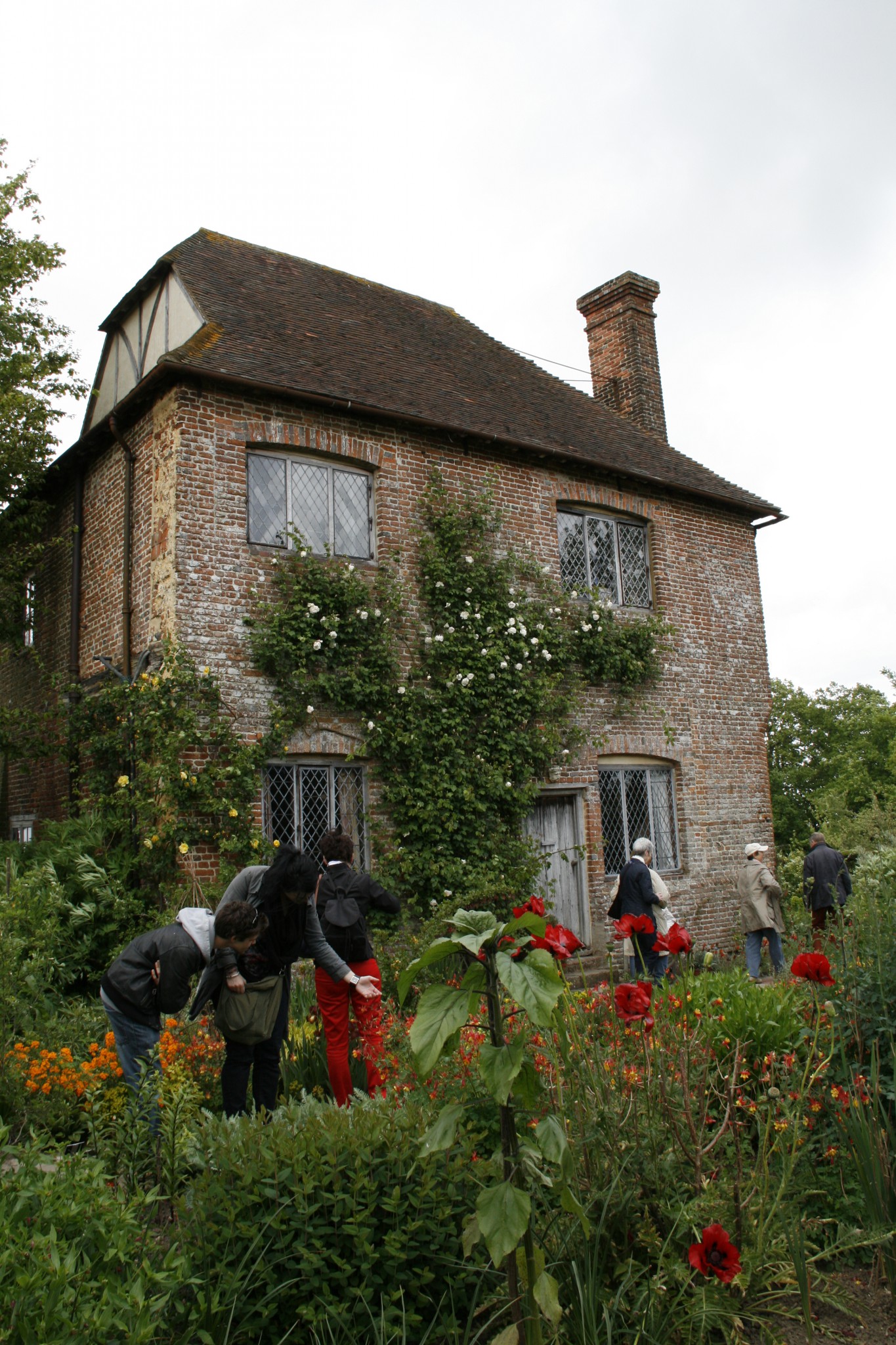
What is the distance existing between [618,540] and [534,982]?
1106cm

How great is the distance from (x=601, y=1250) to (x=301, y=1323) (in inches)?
41.0

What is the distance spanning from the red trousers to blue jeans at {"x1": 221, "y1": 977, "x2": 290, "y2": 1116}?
1.62ft

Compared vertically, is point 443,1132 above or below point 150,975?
below

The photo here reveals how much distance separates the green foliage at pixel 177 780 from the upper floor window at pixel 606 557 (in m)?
5.06

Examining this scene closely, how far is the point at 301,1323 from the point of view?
2.92 metres

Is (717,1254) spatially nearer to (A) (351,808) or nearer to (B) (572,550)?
(A) (351,808)

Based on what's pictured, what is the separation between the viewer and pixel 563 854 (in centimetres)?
1138

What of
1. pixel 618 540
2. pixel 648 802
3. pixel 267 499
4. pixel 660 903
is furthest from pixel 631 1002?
pixel 618 540

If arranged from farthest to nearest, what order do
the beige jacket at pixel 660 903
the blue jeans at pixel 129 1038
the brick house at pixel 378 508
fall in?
the brick house at pixel 378 508
the beige jacket at pixel 660 903
the blue jeans at pixel 129 1038

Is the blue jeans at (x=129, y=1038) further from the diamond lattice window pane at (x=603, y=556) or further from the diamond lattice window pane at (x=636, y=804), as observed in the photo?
the diamond lattice window pane at (x=603, y=556)

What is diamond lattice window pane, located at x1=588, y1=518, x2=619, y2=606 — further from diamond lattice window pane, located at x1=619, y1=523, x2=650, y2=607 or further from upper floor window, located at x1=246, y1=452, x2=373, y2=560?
upper floor window, located at x1=246, y1=452, x2=373, y2=560

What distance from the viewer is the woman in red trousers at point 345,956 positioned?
18.0 feet

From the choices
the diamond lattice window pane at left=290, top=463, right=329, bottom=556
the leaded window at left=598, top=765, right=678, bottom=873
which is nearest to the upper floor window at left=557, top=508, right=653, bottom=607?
the leaded window at left=598, top=765, right=678, bottom=873

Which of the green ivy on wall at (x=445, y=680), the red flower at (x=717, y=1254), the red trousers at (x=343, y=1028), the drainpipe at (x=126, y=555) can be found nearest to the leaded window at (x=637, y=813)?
the green ivy on wall at (x=445, y=680)
